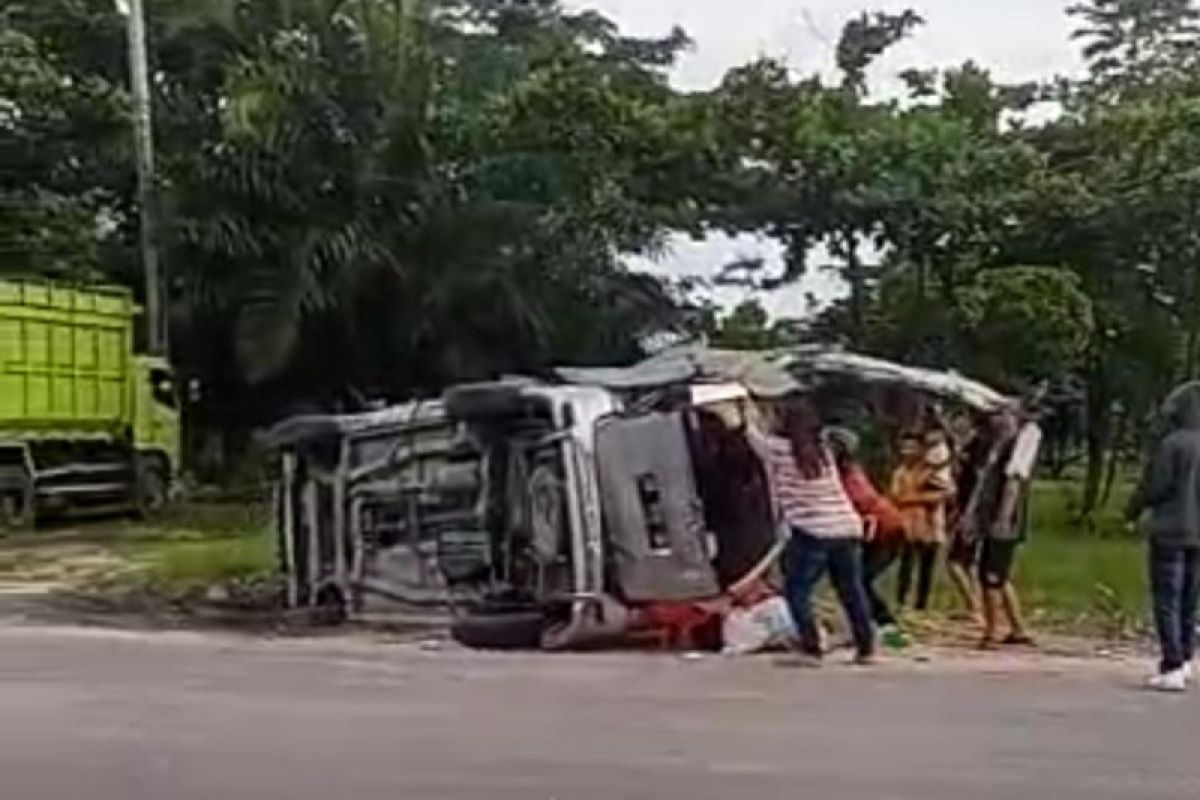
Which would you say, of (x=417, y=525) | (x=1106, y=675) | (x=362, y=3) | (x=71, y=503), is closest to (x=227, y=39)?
(x=362, y=3)

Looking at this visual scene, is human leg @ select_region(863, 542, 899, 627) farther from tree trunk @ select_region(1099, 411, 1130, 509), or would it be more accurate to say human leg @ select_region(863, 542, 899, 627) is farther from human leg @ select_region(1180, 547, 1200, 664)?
tree trunk @ select_region(1099, 411, 1130, 509)

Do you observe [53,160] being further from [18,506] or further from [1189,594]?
[1189,594]

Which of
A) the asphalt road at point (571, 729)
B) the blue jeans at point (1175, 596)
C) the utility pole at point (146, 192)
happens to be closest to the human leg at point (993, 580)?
the asphalt road at point (571, 729)

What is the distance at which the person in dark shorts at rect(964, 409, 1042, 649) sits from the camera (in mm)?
16328

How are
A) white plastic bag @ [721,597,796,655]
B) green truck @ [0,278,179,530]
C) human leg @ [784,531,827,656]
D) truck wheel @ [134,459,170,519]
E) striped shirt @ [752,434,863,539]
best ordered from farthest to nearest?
1. truck wheel @ [134,459,170,519]
2. green truck @ [0,278,179,530]
3. white plastic bag @ [721,597,796,655]
4. human leg @ [784,531,827,656]
5. striped shirt @ [752,434,863,539]

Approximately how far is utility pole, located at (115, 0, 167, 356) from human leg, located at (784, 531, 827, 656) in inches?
769

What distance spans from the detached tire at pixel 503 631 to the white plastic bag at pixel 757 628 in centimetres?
131

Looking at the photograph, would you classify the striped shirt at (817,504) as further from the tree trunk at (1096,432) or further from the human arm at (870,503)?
the tree trunk at (1096,432)

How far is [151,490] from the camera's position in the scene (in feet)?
109

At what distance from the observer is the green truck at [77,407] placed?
29.9 m

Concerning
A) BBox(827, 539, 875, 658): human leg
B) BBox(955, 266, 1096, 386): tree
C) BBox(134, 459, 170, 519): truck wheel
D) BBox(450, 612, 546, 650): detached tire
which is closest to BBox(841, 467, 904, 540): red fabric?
BBox(827, 539, 875, 658): human leg

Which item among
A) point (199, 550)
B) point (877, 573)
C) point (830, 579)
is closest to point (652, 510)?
point (830, 579)

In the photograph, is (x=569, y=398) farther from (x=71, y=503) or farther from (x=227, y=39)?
(x=227, y=39)

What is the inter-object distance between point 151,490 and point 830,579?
19158 millimetres
